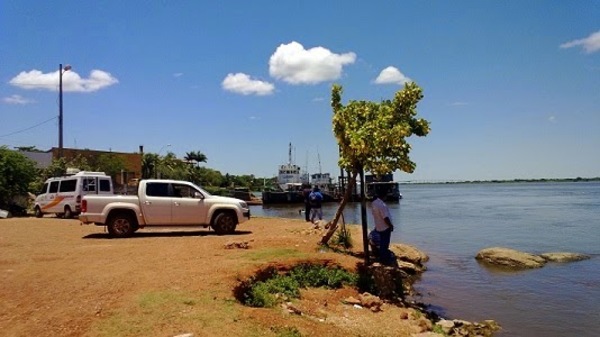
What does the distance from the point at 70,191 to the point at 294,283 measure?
1742 centimetres

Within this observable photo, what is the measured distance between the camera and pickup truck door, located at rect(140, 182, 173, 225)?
49.6ft

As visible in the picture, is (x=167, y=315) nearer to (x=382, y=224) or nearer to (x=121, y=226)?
(x=382, y=224)

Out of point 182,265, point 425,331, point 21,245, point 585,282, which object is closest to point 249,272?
point 182,265

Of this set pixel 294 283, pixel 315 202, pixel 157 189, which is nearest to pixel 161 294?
pixel 294 283

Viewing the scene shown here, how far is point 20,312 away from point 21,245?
7.82 metres

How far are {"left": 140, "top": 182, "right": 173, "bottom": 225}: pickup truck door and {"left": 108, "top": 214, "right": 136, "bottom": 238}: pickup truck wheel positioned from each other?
0.52 meters

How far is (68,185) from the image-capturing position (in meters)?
23.4

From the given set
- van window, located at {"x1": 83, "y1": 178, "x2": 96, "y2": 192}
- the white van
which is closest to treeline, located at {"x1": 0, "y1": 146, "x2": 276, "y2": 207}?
the white van

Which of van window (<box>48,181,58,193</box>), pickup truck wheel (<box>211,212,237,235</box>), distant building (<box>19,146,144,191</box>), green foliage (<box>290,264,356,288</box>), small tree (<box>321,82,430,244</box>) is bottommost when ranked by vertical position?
green foliage (<box>290,264,356,288</box>)

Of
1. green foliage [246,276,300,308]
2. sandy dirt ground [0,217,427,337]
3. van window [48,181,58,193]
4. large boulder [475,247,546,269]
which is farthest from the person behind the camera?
Result: van window [48,181,58,193]

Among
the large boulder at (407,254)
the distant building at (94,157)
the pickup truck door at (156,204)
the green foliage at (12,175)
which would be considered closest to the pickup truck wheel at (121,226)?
the pickup truck door at (156,204)

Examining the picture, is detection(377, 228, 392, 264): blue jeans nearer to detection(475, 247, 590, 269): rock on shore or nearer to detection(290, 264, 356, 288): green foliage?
detection(290, 264, 356, 288): green foliage

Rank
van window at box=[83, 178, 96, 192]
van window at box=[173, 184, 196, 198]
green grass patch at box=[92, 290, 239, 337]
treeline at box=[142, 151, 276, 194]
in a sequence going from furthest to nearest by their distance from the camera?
treeline at box=[142, 151, 276, 194], van window at box=[83, 178, 96, 192], van window at box=[173, 184, 196, 198], green grass patch at box=[92, 290, 239, 337]

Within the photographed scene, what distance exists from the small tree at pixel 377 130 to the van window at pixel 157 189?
20.4 feet
